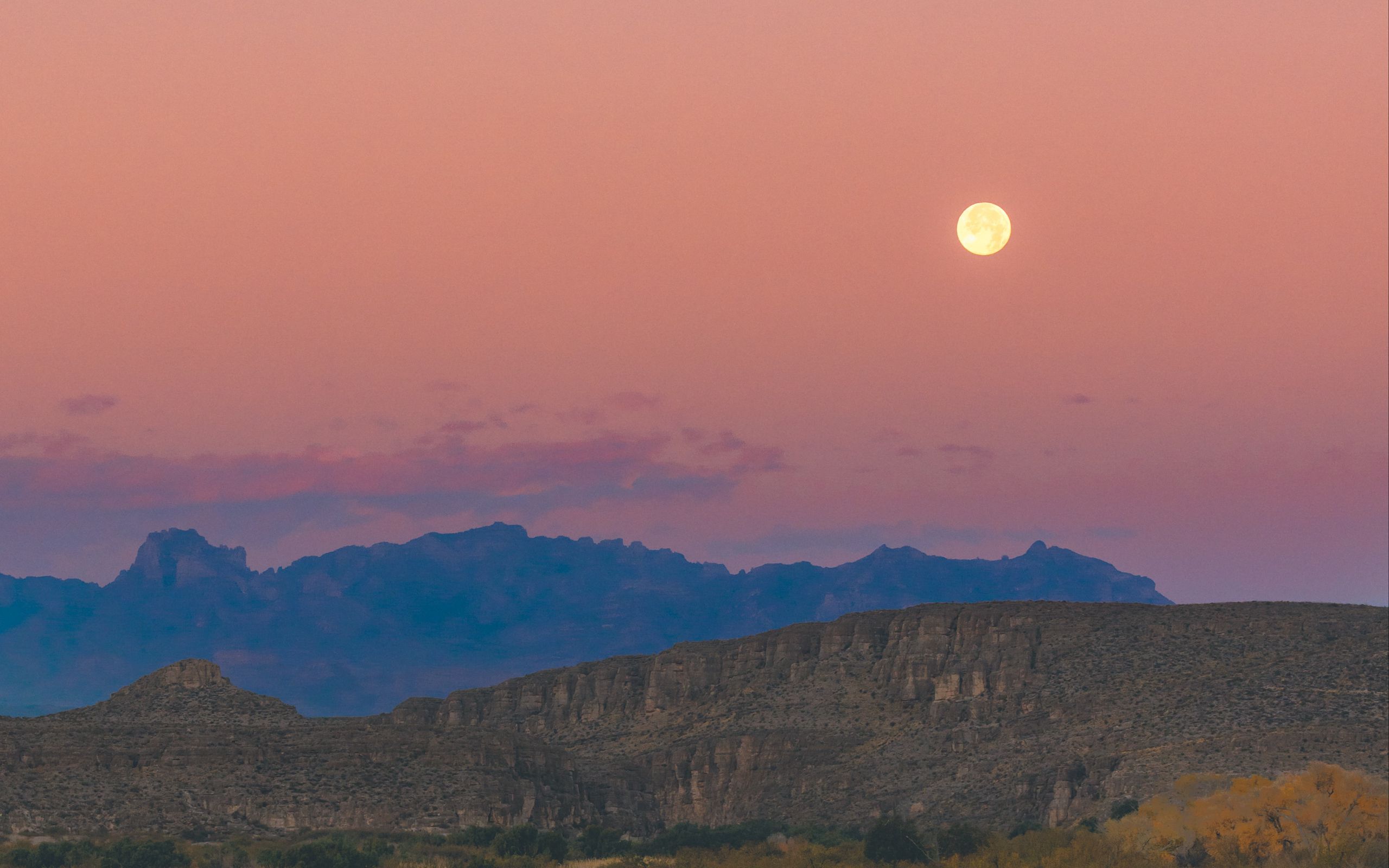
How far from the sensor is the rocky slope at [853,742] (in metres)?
121

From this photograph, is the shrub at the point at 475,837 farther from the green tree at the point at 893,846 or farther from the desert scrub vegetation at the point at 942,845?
the green tree at the point at 893,846

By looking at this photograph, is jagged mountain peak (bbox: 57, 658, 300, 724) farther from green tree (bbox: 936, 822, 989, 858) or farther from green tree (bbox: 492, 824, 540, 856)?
green tree (bbox: 936, 822, 989, 858)

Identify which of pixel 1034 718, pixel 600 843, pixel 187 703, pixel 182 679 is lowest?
pixel 600 843

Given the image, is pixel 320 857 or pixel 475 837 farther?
pixel 475 837

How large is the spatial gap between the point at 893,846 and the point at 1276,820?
2235 cm

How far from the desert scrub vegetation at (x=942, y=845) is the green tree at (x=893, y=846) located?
3.5 inches

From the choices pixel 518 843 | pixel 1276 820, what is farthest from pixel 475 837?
pixel 1276 820

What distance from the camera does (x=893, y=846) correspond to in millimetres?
95500

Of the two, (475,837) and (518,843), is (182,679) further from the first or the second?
(518,843)

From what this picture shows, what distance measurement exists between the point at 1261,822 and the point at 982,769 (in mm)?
76732

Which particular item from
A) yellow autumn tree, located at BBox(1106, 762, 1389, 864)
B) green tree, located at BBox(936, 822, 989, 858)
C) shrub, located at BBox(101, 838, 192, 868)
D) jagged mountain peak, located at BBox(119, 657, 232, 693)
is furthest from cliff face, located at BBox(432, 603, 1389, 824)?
shrub, located at BBox(101, 838, 192, 868)

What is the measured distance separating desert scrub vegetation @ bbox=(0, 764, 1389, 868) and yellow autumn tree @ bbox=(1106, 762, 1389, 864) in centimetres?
7

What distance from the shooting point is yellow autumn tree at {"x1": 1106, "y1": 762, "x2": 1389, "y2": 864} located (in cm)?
7794

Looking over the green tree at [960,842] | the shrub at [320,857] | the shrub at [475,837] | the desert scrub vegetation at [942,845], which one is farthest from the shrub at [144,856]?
the green tree at [960,842]
